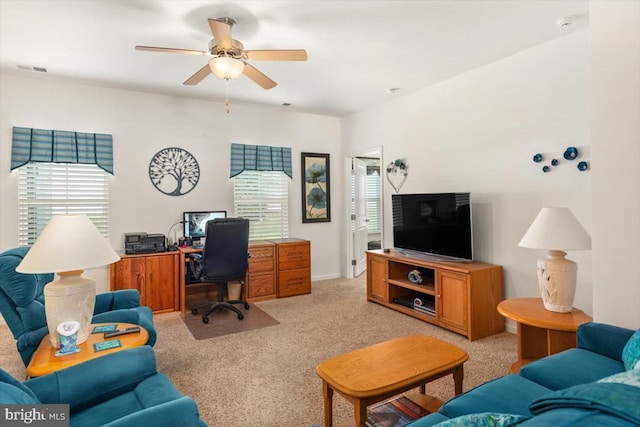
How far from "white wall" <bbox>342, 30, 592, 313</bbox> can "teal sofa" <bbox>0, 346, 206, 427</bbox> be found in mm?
3197

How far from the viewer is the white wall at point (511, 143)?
2957mm

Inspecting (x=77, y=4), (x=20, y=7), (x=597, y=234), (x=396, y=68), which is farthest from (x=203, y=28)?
(x=597, y=234)

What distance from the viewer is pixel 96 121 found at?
425 centimetres

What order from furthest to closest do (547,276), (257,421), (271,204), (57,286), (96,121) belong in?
(271,204), (96,121), (547,276), (257,421), (57,286)

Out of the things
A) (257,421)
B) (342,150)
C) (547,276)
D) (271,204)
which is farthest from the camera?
(342,150)

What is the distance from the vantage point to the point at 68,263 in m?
1.84

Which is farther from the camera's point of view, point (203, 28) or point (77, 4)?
point (203, 28)

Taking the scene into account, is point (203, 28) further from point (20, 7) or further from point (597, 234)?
point (597, 234)

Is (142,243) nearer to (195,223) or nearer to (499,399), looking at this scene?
(195,223)

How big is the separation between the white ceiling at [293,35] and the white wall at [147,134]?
11.0 inches

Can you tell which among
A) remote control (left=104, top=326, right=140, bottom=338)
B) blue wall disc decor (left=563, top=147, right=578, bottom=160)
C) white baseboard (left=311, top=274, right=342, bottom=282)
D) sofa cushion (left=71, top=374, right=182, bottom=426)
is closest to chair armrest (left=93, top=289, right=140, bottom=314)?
remote control (left=104, top=326, right=140, bottom=338)

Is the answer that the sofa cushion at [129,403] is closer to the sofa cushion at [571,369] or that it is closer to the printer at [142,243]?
the sofa cushion at [571,369]

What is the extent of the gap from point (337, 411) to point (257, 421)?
493 mm

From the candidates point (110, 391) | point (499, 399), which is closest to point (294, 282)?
point (110, 391)
